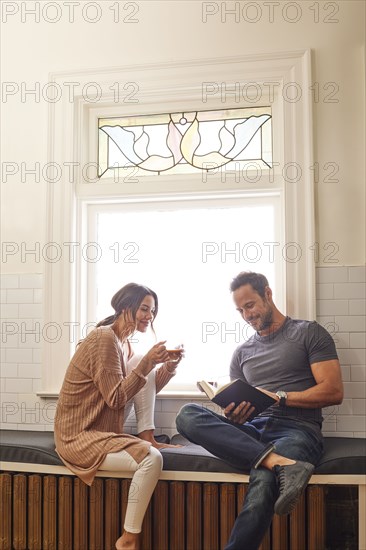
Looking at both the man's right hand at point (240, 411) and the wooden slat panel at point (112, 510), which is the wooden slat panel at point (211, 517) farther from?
the wooden slat panel at point (112, 510)

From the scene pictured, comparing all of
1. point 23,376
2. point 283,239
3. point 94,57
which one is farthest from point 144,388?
point 94,57

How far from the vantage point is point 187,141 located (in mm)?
4551

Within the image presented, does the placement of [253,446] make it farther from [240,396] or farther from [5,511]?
[5,511]

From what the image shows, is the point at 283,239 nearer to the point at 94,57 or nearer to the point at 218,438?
the point at 218,438

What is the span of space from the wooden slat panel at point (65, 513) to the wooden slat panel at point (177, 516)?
576mm

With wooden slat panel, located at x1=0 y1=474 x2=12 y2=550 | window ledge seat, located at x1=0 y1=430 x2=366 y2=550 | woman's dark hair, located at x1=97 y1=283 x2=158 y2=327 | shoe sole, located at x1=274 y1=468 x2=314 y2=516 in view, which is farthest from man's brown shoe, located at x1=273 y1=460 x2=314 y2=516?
wooden slat panel, located at x1=0 y1=474 x2=12 y2=550

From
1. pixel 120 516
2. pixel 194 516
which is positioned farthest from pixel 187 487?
pixel 120 516

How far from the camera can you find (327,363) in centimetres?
375

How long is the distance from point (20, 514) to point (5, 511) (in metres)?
0.09

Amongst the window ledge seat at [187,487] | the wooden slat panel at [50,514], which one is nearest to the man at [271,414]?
the window ledge seat at [187,487]

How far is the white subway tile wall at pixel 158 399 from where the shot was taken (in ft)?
13.5

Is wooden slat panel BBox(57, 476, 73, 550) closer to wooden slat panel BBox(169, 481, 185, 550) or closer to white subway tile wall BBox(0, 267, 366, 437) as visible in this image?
wooden slat panel BBox(169, 481, 185, 550)

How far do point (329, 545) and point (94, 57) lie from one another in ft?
11.2

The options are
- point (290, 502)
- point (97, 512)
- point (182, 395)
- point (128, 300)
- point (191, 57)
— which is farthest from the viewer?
point (191, 57)
